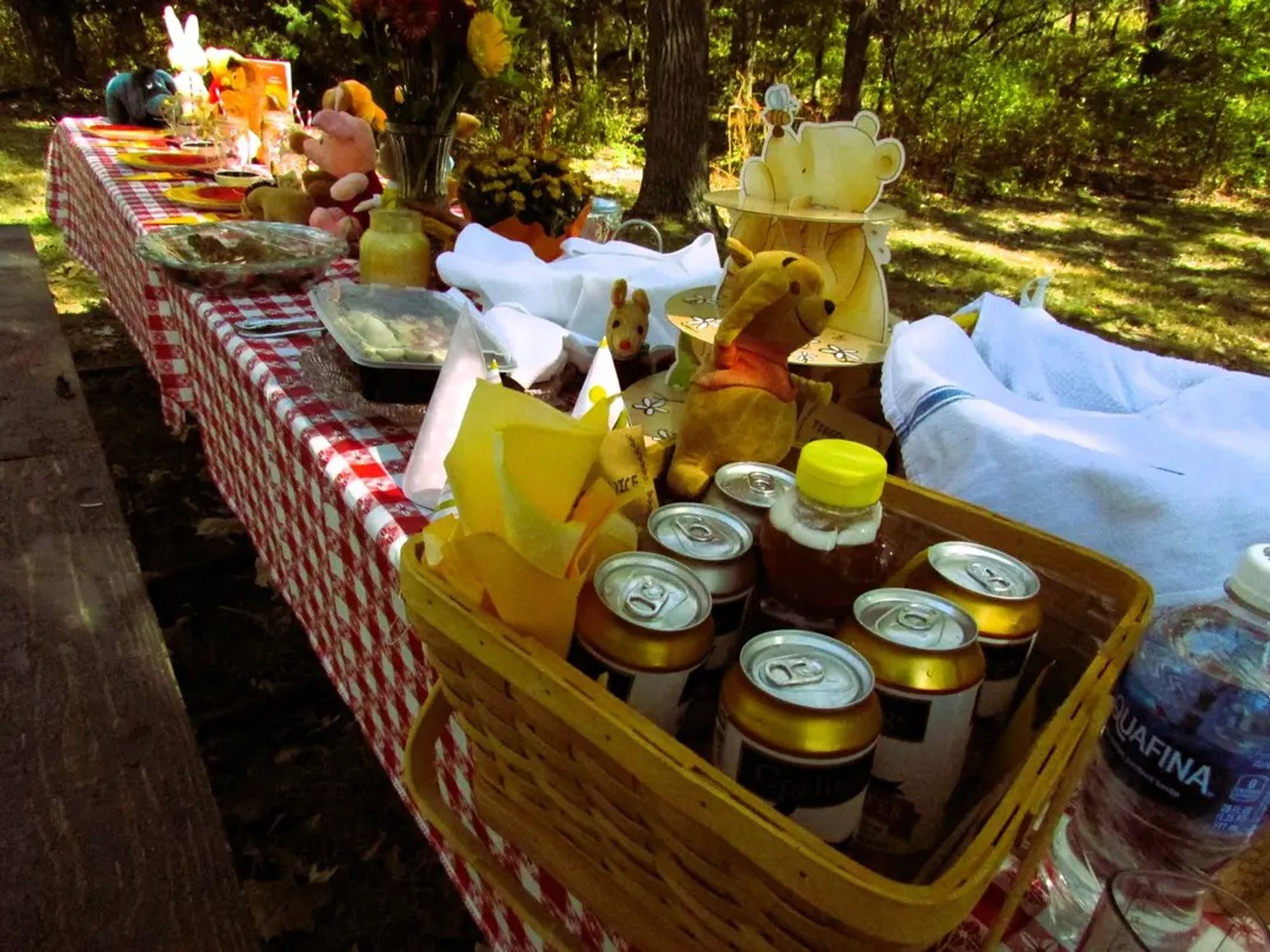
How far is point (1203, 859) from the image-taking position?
539 mm

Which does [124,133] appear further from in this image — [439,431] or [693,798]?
[693,798]

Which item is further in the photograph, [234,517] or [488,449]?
[234,517]

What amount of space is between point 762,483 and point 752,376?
0.17 m

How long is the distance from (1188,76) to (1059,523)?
9.11 meters

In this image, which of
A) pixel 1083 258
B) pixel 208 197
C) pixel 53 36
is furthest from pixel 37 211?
pixel 1083 258

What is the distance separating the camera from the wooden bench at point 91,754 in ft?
2.28

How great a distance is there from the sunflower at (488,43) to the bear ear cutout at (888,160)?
703 millimetres

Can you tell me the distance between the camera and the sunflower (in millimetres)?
1399

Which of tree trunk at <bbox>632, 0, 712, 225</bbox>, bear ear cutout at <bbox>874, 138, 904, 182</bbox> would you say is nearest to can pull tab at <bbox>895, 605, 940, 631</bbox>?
bear ear cutout at <bbox>874, 138, 904, 182</bbox>

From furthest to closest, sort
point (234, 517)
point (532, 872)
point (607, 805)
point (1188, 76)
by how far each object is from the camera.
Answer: point (1188, 76)
point (234, 517)
point (532, 872)
point (607, 805)

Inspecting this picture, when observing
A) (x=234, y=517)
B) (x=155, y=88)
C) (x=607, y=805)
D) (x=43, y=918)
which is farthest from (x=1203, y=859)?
(x=155, y=88)

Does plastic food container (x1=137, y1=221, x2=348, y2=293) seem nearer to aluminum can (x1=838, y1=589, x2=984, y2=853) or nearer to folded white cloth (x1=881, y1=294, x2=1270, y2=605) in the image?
folded white cloth (x1=881, y1=294, x2=1270, y2=605)

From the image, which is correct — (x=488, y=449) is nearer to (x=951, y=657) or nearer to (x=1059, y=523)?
(x=951, y=657)

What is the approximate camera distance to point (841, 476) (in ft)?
1.62
